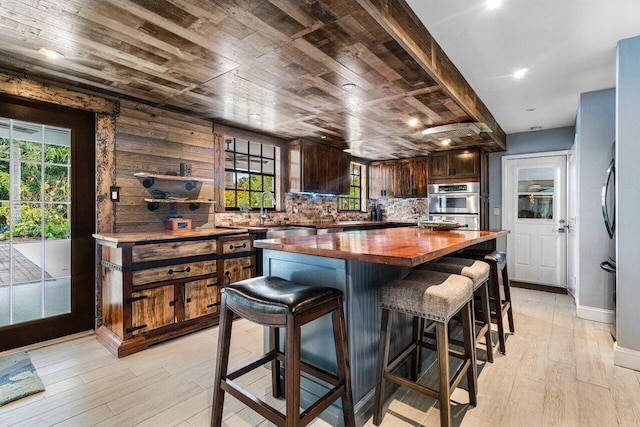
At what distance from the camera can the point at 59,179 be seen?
9.25 ft

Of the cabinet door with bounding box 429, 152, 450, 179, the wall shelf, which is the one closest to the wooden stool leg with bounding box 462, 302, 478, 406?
the wall shelf

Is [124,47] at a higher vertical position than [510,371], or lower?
higher

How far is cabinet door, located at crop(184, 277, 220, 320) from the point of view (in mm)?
2890

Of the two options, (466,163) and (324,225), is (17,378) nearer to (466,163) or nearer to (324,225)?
(324,225)

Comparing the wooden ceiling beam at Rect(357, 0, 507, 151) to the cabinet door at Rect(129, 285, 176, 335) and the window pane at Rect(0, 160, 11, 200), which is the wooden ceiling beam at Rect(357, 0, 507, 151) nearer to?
the cabinet door at Rect(129, 285, 176, 335)

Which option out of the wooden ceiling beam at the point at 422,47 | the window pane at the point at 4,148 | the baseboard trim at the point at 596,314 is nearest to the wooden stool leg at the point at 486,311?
the wooden ceiling beam at the point at 422,47

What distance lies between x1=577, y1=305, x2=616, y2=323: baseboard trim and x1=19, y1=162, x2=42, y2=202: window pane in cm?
555

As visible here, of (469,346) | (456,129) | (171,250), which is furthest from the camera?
(456,129)

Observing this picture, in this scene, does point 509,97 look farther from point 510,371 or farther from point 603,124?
→ point 510,371

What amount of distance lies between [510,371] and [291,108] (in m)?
3.04

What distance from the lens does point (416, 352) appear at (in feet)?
6.85

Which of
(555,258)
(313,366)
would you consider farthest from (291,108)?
(555,258)

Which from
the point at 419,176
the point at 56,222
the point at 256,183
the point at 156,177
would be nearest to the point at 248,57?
the point at 156,177

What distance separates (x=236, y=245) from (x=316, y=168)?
2.13 m
